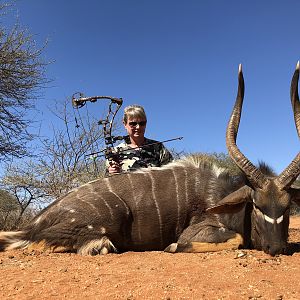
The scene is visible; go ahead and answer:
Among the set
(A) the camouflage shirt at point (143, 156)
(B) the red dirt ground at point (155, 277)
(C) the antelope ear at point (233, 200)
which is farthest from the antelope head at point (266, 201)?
(A) the camouflage shirt at point (143, 156)

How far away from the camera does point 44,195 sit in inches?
336

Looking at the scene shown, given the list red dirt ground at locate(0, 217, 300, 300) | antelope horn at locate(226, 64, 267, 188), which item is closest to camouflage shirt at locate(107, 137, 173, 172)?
antelope horn at locate(226, 64, 267, 188)

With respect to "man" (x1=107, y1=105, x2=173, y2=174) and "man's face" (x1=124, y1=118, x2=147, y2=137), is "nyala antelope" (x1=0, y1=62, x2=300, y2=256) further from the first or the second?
"man's face" (x1=124, y1=118, x2=147, y2=137)

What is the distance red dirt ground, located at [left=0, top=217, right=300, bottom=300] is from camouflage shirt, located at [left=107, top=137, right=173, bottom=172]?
1.47m

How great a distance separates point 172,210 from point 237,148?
75 centimetres

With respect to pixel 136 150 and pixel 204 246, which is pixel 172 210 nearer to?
pixel 204 246

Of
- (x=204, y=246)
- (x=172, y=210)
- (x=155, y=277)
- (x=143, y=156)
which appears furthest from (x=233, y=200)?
(x=143, y=156)

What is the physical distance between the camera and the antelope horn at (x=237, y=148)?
3.21 meters

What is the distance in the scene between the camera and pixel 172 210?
11.7 feet

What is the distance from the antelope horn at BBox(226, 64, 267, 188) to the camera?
10.5ft

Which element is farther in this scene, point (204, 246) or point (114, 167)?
point (114, 167)

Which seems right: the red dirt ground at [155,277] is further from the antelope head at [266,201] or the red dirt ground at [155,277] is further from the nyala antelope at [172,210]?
the nyala antelope at [172,210]

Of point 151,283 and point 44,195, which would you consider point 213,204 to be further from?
point 44,195

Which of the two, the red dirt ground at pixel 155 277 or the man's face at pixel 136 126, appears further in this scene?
the man's face at pixel 136 126
